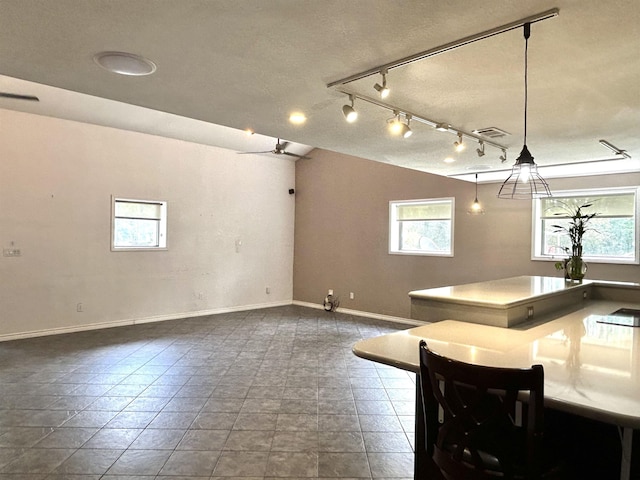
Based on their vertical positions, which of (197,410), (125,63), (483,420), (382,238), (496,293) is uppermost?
(125,63)

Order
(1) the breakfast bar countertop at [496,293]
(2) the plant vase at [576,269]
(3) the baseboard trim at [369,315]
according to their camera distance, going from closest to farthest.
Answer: (1) the breakfast bar countertop at [496,293] → (2) the plant vase at [576,269] → (3) the baseboard trim at [369,315]

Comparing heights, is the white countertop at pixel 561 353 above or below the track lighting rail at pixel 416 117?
below

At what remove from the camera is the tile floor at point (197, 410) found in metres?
2.51

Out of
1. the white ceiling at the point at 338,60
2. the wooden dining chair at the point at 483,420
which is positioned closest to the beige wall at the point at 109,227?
the white ceiling at the point at 338,60

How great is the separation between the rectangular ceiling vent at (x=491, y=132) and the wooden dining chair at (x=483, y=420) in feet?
8.51

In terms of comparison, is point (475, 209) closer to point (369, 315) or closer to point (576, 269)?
point (576, 269)

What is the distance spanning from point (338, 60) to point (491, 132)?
78.7 inches

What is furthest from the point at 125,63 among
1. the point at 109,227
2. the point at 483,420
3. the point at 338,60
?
the point at 109,227

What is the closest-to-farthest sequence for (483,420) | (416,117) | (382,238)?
(483,420) < (416,117) < (382,238)

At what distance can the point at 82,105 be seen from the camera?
18.0 feet

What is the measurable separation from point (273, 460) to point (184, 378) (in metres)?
1.85

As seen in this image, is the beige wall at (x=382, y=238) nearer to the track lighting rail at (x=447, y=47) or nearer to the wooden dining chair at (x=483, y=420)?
the track lighting rail at (x=447, y=47)

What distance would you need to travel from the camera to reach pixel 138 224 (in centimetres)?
663

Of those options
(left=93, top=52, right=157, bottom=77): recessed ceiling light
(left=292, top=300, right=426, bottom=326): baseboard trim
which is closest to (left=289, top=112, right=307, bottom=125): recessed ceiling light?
(left=93, top=52, right=157, bottom=77): recessed ceiling light
